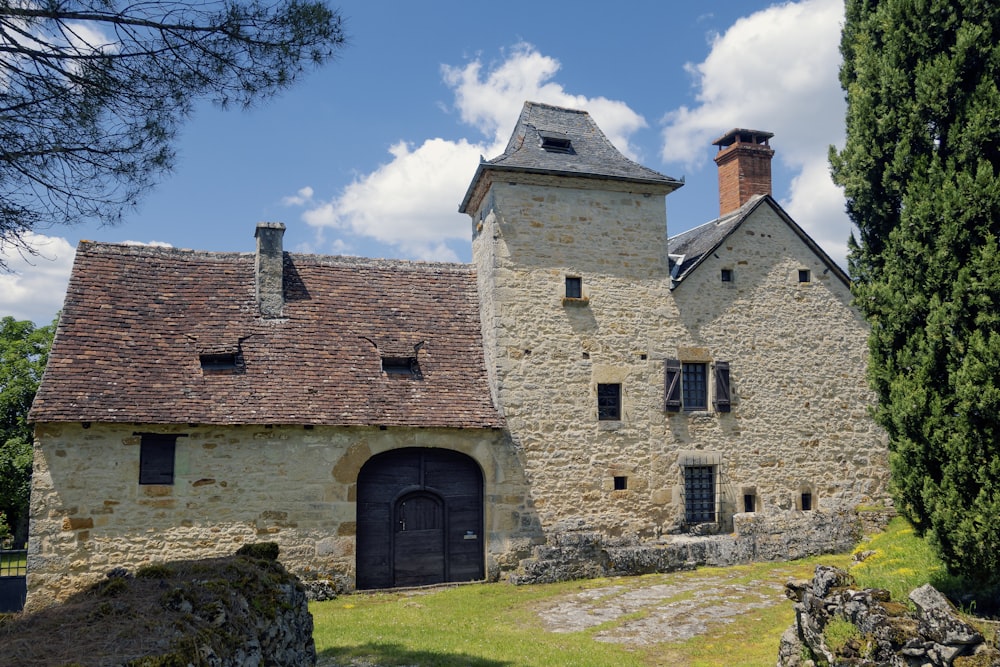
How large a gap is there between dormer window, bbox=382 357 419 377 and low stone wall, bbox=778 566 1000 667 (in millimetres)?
8925

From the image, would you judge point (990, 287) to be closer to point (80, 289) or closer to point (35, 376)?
point (80, 289)

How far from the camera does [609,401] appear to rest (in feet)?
51.8

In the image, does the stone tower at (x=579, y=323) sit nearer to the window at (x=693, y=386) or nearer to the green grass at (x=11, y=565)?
the window at (x=693, y=386)

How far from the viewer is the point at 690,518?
52.4 feet

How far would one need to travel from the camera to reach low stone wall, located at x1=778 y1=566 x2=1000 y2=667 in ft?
21.9

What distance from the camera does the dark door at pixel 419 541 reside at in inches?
561

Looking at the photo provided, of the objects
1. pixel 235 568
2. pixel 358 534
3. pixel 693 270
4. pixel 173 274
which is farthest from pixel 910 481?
pixel 173 274

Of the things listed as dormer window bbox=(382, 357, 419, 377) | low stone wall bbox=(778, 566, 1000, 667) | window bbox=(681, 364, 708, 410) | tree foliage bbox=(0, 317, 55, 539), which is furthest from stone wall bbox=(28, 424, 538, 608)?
tree foliage bbox=(0, 317, 55, 539)

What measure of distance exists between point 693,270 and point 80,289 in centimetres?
1305

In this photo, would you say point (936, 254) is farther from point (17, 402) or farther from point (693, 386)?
point (17, 402)

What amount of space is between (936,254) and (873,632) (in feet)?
14.0

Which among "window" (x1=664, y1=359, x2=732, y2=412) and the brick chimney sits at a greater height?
the brick chimney

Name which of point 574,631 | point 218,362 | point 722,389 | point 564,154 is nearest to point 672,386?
point 722,389

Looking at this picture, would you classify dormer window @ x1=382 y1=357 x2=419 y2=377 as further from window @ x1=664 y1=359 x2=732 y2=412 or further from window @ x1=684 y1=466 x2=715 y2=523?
window @ x1=684 y1=466 x2=715 y2=523
